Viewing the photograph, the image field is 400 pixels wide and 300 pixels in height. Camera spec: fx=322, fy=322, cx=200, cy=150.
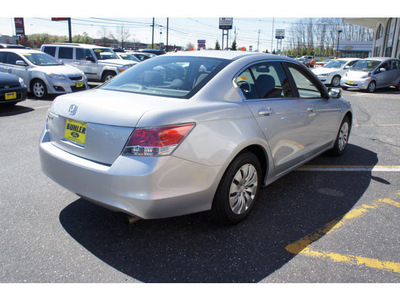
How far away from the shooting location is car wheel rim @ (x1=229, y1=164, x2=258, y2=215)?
2.92 meters

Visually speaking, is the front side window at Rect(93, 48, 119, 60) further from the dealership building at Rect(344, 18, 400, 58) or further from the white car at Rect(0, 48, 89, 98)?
the dealership building at Rect(344, 18, 400, 58)

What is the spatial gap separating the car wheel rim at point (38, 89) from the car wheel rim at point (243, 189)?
9.69 metres

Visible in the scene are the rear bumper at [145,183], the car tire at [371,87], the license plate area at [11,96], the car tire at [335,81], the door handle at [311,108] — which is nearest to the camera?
the rear bumper at [145,183]

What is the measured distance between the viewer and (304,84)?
4.29m

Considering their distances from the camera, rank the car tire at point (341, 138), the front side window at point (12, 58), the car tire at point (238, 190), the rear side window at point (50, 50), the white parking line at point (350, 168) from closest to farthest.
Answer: the car tire at point (238, 190), the white parking line at point (350, 168), the car tire at point (341, 138), the front side window at point (12, 58), the rear side window at point (50, 50)

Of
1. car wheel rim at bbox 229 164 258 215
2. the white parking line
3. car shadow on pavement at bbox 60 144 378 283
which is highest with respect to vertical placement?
car wheel rim at bbox 229 164 258 215

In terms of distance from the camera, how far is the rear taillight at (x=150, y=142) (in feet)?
7.61

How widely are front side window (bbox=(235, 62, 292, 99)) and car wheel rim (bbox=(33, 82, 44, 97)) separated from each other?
9293mm

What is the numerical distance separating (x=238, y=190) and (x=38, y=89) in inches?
390

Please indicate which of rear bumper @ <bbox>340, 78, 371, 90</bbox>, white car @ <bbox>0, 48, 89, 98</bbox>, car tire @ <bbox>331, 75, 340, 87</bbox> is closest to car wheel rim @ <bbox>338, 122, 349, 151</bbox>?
white car @ <bbox>0, 48, 89, 98</bbox>

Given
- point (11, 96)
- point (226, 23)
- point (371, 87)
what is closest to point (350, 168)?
point (11, 96)

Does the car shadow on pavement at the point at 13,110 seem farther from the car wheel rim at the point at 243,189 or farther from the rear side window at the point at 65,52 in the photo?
the car wheel rim at the point at 243,189

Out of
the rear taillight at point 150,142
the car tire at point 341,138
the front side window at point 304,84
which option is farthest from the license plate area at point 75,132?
the car tire at point 341,138

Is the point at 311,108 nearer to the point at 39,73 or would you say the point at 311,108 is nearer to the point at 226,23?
the point at 39,73
